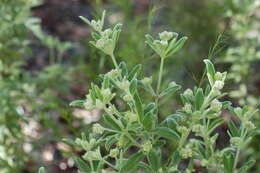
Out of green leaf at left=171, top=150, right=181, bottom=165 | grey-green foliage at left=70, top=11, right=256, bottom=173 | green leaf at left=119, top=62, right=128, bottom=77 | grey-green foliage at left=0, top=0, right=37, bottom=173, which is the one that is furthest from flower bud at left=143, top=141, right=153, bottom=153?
grey-green foliage at left=0, top=0, right=37, bottom=173

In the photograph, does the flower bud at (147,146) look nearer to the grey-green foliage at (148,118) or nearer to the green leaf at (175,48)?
the grey-green foliage at (148,118)

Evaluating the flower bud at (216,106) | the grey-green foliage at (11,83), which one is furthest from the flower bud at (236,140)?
the grey-green foliage at (11,83)

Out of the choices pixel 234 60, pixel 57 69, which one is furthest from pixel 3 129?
pixel 234 60

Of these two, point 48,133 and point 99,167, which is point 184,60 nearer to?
point 48,133

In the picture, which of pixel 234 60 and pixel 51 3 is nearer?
pixel 234 60

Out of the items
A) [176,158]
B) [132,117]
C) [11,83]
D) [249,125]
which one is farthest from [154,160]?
[11,83]

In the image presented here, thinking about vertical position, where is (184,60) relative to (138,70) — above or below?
below

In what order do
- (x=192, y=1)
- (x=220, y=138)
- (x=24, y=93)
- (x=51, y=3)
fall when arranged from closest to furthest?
(x=24, y=93) → (x=220, y=138) → (x=192, y=1) → (x=51, y=3)

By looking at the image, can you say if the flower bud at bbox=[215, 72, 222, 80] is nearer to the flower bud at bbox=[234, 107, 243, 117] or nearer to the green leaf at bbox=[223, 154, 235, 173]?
the flower bud at bbox=[234, 107, 243, 117]

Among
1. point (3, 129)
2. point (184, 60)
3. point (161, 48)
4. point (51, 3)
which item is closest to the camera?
point (161, 48)
